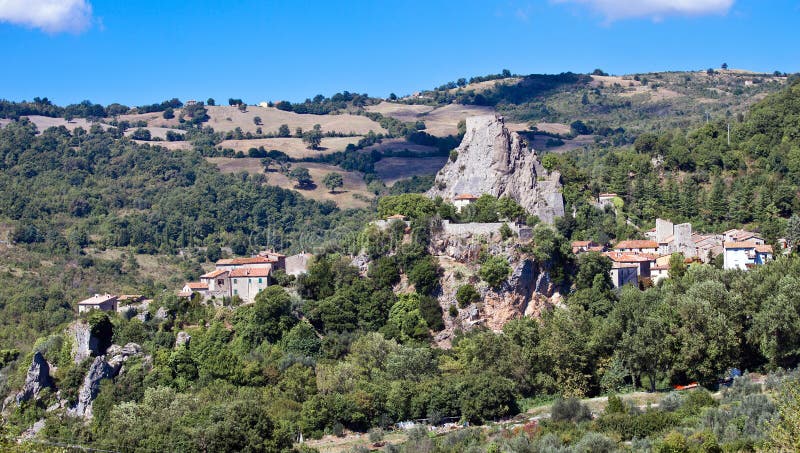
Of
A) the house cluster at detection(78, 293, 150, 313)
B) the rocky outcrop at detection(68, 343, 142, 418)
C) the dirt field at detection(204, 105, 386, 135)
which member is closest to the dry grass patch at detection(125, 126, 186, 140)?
the dirt field at detection(204, 105, 386, 135)

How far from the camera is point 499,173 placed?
74625mm

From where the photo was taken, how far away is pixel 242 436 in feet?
142

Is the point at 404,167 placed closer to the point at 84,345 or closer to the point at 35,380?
the point at 84,345

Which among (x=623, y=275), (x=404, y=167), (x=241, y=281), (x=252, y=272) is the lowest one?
(x=623, y=275)

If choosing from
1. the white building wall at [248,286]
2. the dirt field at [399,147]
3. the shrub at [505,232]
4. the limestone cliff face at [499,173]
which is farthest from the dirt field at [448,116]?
the white building wall at [248,286]

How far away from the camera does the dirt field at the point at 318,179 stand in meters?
134

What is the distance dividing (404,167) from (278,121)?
3911 cm

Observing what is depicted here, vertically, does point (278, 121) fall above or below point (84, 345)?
above

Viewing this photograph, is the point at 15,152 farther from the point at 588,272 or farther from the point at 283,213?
the point at 588,272

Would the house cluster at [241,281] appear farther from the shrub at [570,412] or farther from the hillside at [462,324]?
the shrub at [570,412]

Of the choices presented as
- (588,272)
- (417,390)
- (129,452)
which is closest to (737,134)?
(588,272)

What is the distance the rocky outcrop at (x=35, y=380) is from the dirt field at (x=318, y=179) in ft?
236

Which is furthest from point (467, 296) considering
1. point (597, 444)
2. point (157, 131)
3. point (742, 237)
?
point (157, 131)

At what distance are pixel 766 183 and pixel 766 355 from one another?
29401mm
